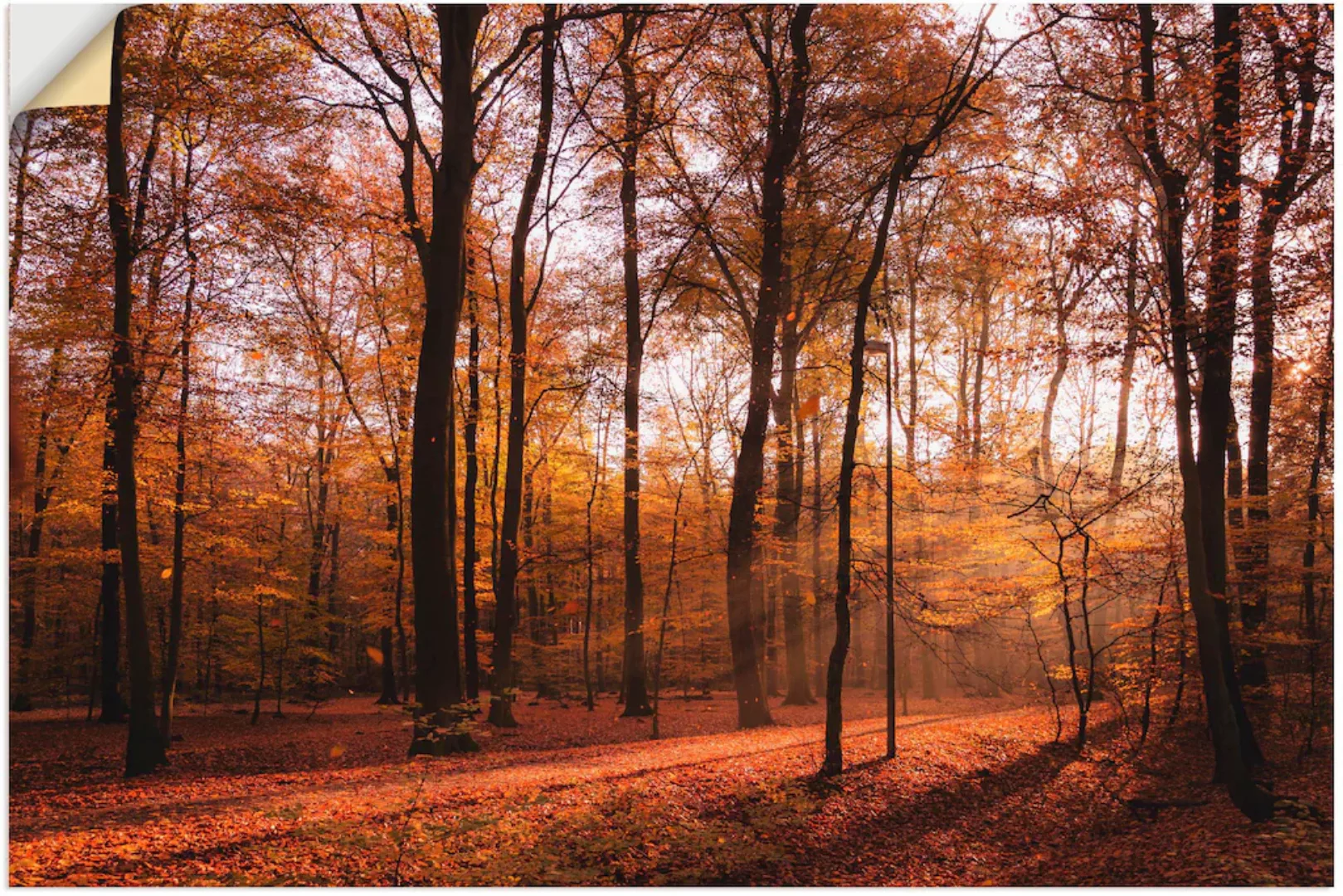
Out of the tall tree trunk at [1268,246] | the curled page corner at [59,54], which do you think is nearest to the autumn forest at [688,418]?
the tall tree trunk at [1268,246]

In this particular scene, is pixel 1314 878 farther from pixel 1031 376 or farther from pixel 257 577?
pixel 257 577

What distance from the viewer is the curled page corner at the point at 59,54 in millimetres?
4066

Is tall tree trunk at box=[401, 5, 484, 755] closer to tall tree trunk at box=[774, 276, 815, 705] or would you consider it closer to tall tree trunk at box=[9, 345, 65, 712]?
tall tree trunk at box=[9, 345, 65, 712]

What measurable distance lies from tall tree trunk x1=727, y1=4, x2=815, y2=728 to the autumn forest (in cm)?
5

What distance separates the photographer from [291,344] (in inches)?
350

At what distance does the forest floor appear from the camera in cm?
349

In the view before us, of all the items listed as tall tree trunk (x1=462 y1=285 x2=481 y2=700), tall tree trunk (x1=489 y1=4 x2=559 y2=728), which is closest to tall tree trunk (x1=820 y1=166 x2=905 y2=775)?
tall tree trunk (x1=489 y1=4 x2=559 y2=728)

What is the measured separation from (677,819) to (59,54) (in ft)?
18.8

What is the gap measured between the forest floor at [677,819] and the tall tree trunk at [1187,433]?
0.33m

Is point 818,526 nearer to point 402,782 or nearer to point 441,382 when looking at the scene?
point 441,382

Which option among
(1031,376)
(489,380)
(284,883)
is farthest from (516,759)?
(489,380)

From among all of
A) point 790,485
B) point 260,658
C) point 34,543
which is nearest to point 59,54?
point 34,543

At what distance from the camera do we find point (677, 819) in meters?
4.20

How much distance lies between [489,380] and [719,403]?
143 inches
